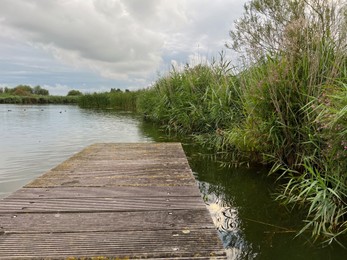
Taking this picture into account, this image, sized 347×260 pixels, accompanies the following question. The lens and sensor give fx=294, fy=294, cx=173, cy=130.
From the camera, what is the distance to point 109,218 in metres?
1.88

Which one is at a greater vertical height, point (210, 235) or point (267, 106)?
point (267, 106)

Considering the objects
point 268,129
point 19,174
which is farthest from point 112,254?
point 19,174

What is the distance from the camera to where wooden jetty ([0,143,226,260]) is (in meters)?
1.49

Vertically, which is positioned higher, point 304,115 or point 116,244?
point 304,115

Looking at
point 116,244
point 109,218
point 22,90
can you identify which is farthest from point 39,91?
point 116,244

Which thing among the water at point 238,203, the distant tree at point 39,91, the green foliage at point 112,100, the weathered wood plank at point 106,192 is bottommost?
the water at point 238,203

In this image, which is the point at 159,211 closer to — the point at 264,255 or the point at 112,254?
the point at 112,254

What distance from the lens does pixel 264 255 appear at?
208cm

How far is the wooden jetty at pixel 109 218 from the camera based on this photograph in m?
1.49

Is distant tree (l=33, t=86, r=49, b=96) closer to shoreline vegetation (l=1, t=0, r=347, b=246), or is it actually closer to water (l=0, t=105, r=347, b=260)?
water (l=0, t=105, r=347, b=260)

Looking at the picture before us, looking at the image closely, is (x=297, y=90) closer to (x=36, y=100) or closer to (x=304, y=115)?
(x=304, y=115)

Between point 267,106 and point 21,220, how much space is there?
2956 millimetres

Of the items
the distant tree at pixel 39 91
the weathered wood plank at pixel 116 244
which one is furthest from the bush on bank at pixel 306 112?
the distant tree at pixel 39 91

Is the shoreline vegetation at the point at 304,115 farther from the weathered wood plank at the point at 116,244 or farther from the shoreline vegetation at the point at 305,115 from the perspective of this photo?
the weathered wood plank at the point at 116,244
